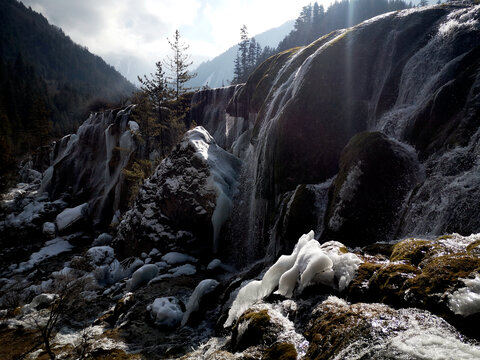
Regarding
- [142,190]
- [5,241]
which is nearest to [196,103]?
[142,190]

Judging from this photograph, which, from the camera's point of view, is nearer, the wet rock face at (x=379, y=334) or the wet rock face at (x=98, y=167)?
the wet rock face at (x=379, y=334)

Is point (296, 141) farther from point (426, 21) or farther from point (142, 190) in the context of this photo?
point (142, 190)

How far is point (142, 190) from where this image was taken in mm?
18266

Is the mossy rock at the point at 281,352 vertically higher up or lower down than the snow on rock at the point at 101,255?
higher up

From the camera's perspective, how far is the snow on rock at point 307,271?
4281 mm

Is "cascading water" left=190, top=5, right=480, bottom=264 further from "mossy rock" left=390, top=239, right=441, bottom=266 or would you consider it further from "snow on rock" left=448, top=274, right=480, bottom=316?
"snow on rock" left=448, top=274, right=480, bottom=316

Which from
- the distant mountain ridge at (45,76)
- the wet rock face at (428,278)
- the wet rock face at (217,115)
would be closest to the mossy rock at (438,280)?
the wet rock face at (428,278)

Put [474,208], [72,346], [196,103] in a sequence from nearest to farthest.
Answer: [474,208] → [72,346] → [196,103]

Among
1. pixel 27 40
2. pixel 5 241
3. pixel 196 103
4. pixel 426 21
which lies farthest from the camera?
pixel 27 40

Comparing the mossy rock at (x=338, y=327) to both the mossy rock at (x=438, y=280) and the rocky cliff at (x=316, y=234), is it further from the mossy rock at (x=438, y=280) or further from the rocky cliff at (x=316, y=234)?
the mossy rock at (x=438, y=280)

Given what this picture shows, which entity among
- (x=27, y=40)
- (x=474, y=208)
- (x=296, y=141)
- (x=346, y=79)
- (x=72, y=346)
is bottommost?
(x=72, y=346)

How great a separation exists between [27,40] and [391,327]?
210 metres

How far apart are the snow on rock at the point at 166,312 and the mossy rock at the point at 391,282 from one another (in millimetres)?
7556

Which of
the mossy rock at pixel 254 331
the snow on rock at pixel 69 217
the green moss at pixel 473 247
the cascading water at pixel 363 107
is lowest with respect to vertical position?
the snow on rock at pixel 69 217
